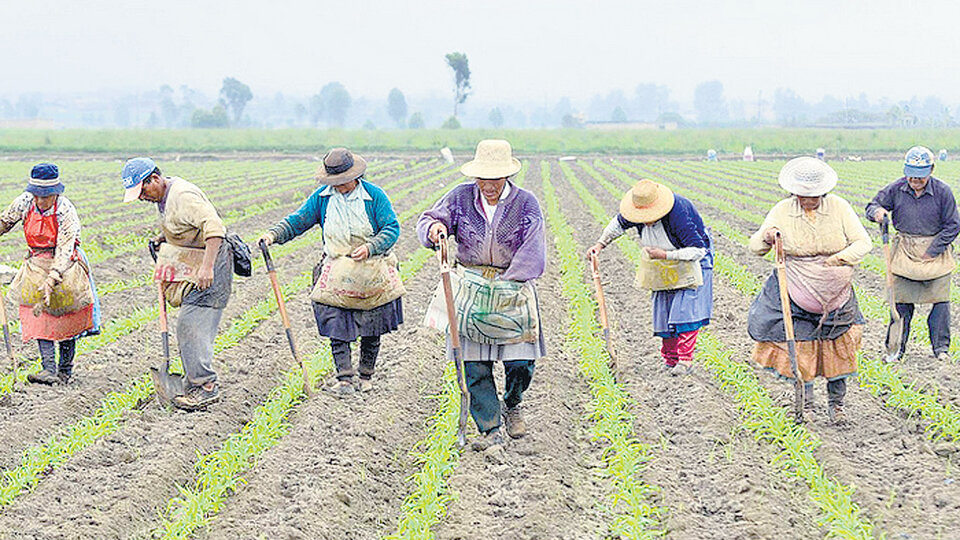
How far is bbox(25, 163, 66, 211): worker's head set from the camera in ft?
21.3

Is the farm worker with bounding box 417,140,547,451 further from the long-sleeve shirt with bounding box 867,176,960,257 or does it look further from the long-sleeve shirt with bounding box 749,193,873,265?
the long-sleeve shirt with bounding box 867,176,960,257

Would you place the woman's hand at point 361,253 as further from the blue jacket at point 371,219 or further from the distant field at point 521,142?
the distant field at point 521,142

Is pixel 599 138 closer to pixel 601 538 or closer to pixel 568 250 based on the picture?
pixel 568 250

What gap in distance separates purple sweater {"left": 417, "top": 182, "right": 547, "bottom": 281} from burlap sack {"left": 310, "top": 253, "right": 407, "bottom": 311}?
105 centimetres

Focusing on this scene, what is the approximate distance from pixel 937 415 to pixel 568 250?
323 inches

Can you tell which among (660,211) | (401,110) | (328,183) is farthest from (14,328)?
(401,110)

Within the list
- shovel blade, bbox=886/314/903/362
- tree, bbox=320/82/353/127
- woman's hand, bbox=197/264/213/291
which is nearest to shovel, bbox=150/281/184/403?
woman's hand, bbox=197/264/213/291

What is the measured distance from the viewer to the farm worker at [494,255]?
5367 mm

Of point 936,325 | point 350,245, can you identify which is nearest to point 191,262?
point 350,245

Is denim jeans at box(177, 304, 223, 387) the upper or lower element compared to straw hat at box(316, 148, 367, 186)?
lower

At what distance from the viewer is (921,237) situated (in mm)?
7301

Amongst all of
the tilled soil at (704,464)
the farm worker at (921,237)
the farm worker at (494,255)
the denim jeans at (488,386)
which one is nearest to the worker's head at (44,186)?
the farm worker at (494,255)

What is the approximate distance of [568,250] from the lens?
1405cm

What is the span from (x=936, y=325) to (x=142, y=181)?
5.61 metres
